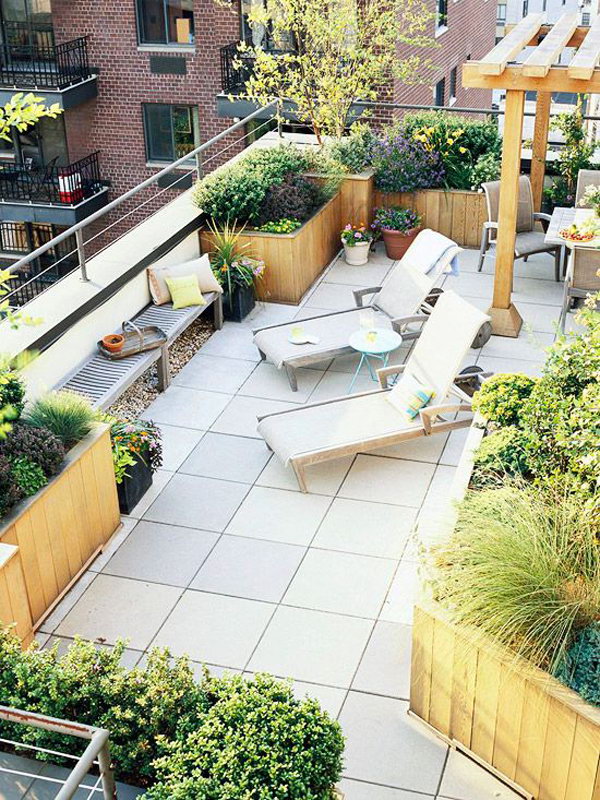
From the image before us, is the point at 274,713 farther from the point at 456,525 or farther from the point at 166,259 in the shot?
the point at 166,259

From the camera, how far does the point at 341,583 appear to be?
647cm

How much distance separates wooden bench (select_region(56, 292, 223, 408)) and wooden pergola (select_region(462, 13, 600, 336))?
9.10 feet

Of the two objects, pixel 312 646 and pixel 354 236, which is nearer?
pixel 312 646

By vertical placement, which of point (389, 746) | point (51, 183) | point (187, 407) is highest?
point (187, 407)

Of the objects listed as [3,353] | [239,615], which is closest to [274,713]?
[239,615]

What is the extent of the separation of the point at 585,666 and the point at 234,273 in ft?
20.7

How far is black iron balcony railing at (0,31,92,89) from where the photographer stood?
20094mm

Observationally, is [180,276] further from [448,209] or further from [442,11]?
[442,11]

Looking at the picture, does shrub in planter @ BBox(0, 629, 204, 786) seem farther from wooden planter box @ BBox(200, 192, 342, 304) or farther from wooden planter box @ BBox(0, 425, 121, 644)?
wooden planter box @ BBox(200, 192, 342, 304)

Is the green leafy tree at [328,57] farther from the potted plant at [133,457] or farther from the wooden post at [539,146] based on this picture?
the potted plant at [133,457]

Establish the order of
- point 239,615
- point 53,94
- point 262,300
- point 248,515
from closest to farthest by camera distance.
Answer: point 239,615 < point 248,515 < point 262,300 < point 53,94

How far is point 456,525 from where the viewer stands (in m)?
5.14

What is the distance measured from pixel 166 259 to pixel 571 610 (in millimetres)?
6121

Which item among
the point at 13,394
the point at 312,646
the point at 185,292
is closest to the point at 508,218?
the point at 185,292
